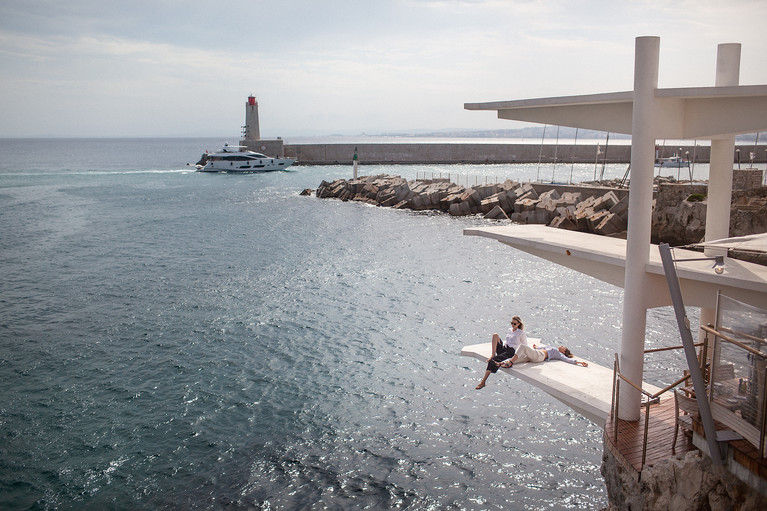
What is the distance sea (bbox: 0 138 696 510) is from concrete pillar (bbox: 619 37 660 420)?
3.06 metres

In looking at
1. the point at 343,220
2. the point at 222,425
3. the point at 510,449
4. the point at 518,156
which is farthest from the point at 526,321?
the point at 518,156

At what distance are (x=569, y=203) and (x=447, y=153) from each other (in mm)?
61059

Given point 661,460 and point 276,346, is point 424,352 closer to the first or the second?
point 276,346

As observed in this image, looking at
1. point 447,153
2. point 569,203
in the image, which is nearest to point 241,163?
point 447,153

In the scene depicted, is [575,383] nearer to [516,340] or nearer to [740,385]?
[516,340]

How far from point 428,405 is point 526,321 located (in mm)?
6199

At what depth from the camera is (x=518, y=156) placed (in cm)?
9994

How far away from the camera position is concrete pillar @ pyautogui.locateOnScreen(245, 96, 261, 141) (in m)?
89.6

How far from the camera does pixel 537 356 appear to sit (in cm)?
1014

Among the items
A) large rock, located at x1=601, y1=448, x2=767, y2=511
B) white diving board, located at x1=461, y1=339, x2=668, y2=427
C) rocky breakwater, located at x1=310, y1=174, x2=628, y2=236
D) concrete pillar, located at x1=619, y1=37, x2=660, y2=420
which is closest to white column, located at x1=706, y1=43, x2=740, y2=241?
concrete pillar, located at x1=619, y1=37, x2=660, y2=420

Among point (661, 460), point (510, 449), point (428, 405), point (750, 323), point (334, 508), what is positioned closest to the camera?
point (750, 323)

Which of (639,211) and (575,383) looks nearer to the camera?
(639,211)

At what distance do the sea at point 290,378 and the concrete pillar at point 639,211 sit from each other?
306 cm

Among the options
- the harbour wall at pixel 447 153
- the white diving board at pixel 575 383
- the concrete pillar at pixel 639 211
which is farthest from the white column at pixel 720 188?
the harbour wall at pixel 447 153
